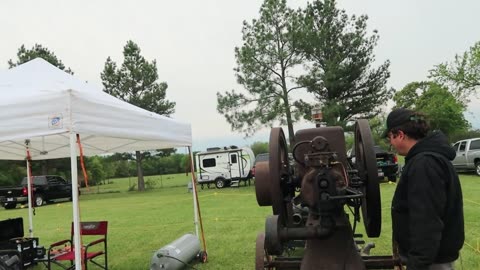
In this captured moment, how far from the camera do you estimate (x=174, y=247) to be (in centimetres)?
620

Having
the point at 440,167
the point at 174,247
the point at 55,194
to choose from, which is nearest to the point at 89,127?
the point at 174,247

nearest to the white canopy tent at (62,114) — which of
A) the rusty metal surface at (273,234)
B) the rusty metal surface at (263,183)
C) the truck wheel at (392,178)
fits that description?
the rusty metal surface at (263,183)

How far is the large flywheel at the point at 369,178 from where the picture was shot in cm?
325

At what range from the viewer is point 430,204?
8.02 feet

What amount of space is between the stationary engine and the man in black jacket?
1.43 ft

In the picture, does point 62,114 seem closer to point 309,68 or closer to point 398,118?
point 398,118

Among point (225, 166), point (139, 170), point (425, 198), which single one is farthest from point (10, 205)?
point (425, 198)

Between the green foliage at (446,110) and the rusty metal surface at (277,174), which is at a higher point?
the green foliage at (446,110)

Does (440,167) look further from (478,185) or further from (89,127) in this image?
(478,185)

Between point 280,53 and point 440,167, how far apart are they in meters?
25.7

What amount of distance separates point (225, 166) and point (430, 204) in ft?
87.5

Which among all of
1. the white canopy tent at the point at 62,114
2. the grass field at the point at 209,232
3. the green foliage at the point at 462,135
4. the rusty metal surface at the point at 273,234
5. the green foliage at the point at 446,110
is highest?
the green foliage at the point at 446,110

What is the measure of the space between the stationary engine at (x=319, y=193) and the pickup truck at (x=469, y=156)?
1812 cm

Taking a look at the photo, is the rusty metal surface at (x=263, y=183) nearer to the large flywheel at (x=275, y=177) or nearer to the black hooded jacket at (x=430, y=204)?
the large flywheel at (x=275, y=177)
